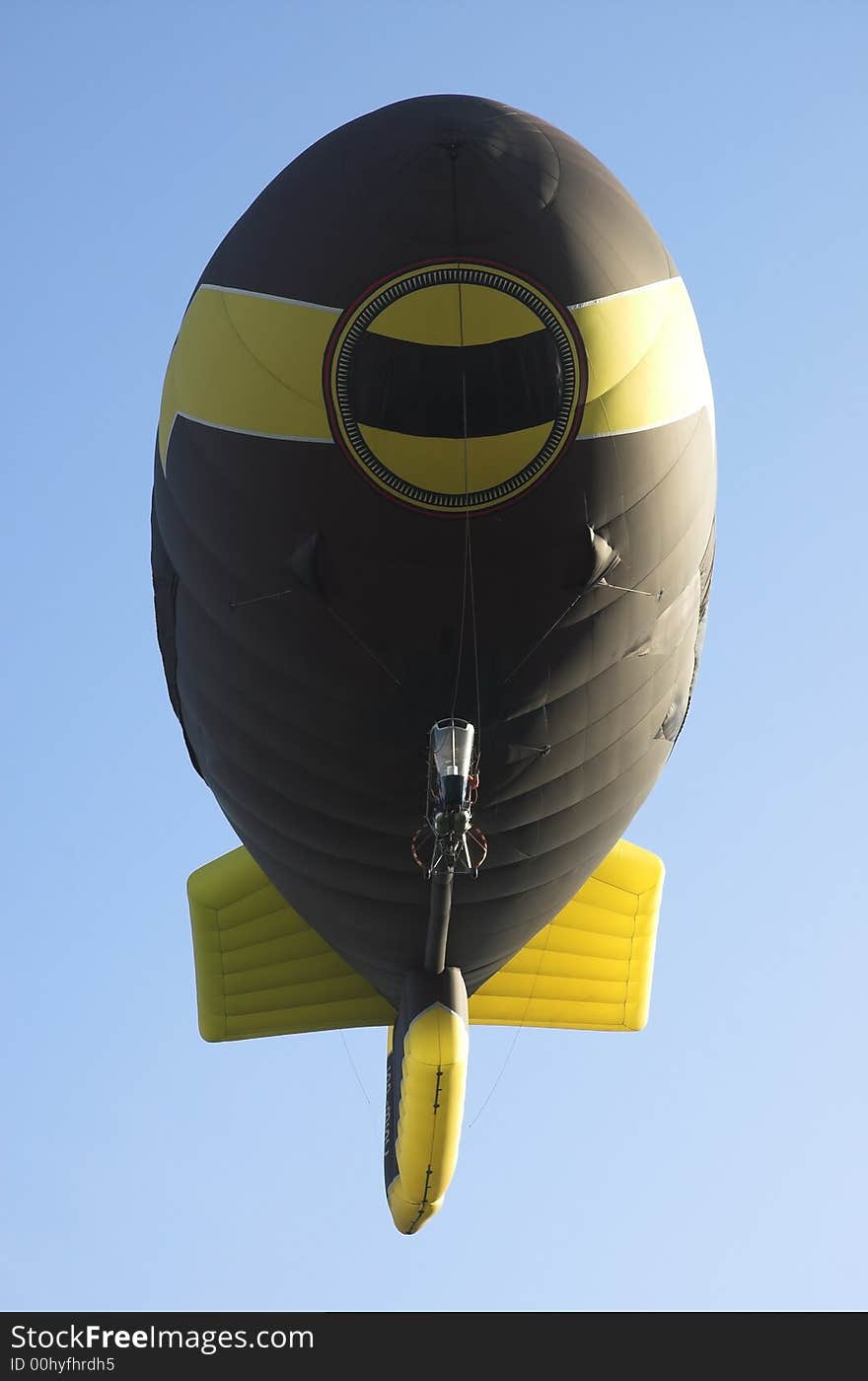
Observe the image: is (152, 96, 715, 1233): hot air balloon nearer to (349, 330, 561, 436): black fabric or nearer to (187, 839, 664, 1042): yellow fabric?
(349, 330, 561, 436): black fabric

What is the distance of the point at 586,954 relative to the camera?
18.8 meters

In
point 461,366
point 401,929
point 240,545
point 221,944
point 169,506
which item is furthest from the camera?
point 221,944

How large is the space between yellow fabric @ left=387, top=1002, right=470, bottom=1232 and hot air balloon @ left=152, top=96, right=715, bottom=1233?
121cm

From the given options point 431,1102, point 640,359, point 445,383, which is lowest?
point 431,1102

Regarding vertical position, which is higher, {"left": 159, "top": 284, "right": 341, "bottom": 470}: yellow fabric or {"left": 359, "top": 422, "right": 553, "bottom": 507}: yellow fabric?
{"left": 159, "top": 284, "right": 341, "bottom": 470}: yellow fabric

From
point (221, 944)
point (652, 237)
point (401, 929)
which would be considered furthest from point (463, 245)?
point (221, 944)

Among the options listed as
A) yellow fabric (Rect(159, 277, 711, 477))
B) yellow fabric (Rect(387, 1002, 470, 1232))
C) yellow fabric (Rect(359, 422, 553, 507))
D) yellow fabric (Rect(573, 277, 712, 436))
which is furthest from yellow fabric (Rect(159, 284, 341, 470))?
yellow fabric (Rect(387, 1002, 470, 1232))

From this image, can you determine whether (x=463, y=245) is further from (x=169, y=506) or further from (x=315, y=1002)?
(x=315, y=1002)

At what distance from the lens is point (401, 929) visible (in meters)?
15.2

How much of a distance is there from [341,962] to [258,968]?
1044mm

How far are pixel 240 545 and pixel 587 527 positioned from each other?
2849 millimetres

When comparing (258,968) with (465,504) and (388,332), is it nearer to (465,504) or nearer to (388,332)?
(465,504)

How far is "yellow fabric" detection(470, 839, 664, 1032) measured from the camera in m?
18.6

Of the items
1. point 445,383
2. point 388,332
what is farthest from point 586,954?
point 388,332
